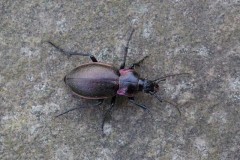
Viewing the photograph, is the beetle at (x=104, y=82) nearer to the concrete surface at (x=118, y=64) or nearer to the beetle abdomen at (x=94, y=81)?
the beetle abdomen at (x=94, y=81)

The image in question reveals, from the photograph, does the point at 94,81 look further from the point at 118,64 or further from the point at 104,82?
the point at 118,64

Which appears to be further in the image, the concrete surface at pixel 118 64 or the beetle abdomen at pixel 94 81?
the concrete surface at pixel 118 64

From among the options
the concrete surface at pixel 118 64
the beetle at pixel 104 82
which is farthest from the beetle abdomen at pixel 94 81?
the concrete surface at pixel 118 64

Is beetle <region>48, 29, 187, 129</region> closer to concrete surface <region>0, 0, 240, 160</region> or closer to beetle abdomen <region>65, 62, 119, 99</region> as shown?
beetle abdomen <region>65, 62, 119, 99</region>

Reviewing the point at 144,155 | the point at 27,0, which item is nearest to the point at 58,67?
the point at 27,0

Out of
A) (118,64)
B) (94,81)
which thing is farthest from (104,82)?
(118,64)
